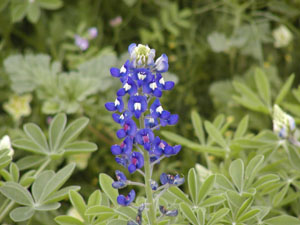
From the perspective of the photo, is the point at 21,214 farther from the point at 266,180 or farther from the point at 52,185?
the point at 266,180

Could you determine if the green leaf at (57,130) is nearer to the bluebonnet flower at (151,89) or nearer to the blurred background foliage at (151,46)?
the blurred background foliage at (151,46)

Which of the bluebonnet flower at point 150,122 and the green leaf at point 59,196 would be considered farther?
the green leaf at point 59,196

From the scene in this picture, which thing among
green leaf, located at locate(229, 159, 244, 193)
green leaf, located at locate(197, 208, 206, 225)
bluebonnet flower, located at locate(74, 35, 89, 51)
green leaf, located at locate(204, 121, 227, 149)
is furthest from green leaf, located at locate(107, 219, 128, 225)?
bluebonnet flower, located at locate(74, 35, 89, 51)

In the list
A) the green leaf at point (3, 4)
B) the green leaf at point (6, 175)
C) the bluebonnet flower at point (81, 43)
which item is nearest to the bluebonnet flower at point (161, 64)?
the green leaf at point (6, 175)

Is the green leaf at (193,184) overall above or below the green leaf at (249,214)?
above

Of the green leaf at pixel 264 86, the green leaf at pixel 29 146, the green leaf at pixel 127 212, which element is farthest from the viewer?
the green leaf at pixel 264 86

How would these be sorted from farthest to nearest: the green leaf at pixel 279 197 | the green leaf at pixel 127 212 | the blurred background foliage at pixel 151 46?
the blurred background foliage at pixel 151 46
the green leaf at pixel 279 197
the green leaf at pixel 127 212

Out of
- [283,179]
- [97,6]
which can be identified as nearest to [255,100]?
[283,179]

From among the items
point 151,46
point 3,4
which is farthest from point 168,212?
point 3,4

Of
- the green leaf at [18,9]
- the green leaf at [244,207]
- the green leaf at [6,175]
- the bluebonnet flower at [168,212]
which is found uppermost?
the green leaf at [18,9]
